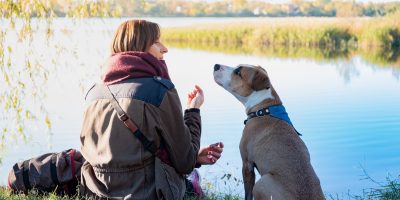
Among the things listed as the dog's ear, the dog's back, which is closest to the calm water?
the dog's ear

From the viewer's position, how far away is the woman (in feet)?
14.0

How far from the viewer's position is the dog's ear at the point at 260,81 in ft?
17.1

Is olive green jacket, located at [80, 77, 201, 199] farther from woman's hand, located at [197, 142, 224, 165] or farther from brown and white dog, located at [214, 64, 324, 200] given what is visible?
brown and white dog, located at [214, 64, 324, 200]

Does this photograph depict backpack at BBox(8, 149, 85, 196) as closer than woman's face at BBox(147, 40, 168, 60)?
No

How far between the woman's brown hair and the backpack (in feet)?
3.32

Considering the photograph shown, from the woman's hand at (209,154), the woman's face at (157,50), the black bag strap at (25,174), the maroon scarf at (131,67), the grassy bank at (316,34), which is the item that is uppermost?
the woman's face at (157,50)

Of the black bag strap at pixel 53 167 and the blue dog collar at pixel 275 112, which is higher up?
the blue dog collar at pixel 275 112

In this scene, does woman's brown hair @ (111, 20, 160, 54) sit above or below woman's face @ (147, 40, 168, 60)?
above

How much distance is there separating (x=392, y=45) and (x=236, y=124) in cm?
1914

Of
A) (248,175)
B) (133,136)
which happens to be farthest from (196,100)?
(133,136)

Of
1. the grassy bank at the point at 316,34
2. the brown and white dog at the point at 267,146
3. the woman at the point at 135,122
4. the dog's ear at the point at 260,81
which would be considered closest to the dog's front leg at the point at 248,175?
the brown and white dog at the point at 267,146

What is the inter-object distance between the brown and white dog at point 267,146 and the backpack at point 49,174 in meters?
1.33

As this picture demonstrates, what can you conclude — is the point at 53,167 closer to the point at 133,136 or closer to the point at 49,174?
the point at 49,174

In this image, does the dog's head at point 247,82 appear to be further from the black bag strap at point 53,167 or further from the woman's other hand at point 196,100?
the black bag strap at point 53,167
